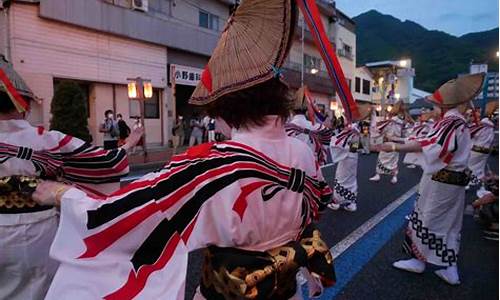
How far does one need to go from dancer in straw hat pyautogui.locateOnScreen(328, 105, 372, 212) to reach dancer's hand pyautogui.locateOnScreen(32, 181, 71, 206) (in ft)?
18.1

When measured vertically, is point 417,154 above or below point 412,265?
above

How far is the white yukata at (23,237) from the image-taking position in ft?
6.50

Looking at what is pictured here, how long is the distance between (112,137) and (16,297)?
1085 centimetres

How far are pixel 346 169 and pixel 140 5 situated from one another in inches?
506

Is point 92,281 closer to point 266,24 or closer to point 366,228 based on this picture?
point 266,24

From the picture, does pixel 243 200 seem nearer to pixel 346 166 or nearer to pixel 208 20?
pixel 346 166

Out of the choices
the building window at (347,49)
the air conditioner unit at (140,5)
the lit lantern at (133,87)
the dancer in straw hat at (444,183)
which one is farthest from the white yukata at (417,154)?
the building window at (347,49)

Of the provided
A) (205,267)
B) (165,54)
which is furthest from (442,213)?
(165,54)

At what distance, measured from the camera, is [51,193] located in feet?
4.57

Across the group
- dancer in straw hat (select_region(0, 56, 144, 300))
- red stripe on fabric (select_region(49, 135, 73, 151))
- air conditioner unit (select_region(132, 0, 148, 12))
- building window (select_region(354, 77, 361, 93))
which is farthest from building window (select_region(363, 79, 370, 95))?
dancer in straw hat (select_region(0, 56, 144, 300))

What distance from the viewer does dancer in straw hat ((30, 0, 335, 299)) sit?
123 centimetres

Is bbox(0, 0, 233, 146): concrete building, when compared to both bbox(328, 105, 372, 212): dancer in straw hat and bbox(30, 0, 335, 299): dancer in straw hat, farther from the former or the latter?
bbox(30, 0, 335, 299): dancer in straw hat

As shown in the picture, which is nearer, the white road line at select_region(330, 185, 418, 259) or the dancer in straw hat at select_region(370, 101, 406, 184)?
the white road line at select_region(330, 185, 418, 259)

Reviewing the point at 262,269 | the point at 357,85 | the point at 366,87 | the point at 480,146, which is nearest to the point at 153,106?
the point at 480,146
